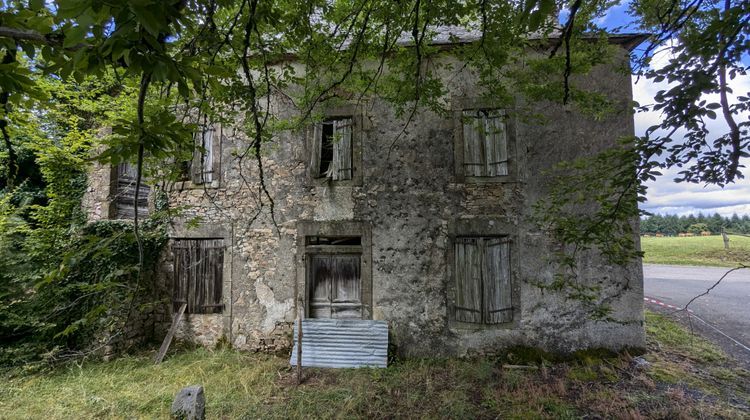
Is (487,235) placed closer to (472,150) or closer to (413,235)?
(413,235)

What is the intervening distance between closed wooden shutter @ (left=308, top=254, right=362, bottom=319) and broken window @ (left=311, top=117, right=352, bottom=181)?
1.52m

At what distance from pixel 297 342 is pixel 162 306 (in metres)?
3.06

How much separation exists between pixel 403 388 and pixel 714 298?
9.97 meters

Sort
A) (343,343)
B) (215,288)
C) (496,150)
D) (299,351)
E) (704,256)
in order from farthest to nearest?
(704,256) → (215,288) → (496,150) → (343,343) → (299,351)

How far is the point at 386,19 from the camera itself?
10.9 feet

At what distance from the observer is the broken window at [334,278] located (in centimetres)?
603

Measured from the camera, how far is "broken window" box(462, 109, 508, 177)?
19.1 ft

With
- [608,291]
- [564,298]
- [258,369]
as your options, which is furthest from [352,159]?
[608,291]

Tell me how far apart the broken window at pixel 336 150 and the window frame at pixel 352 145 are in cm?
2

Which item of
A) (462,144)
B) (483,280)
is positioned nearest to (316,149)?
(462,144)

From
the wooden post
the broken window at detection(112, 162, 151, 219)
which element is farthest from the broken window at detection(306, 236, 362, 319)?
the broken window at detection(112, 162, 151, 219)

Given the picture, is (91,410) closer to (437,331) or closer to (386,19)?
(437,331)

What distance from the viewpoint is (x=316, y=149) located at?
612 centimetres

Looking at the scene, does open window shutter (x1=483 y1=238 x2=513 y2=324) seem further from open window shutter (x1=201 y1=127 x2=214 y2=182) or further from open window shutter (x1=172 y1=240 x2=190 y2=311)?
open window shutter (x1=172 y1=240 x2=190 y2=311)
